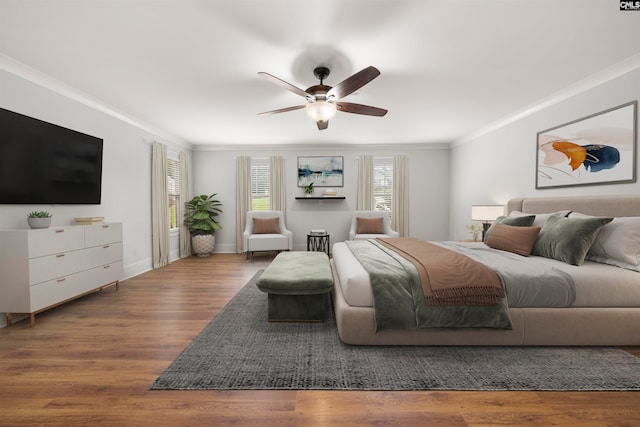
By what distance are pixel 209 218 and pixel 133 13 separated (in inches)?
189

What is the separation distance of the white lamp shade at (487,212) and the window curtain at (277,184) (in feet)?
13.2

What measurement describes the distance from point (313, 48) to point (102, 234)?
10.8 feet

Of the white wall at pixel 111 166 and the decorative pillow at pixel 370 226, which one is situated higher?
the white wall at pixel 111 166

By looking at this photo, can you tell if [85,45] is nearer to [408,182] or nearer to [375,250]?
[375,250]

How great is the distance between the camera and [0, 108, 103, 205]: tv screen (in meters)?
2.67

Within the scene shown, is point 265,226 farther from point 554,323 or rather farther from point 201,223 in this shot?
point 554,323

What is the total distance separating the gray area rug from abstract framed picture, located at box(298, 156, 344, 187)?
471 centimetres

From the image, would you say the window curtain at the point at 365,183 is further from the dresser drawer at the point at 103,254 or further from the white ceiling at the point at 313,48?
the dresser drawer at the point at 103,254

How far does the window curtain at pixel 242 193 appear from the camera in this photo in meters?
6.70

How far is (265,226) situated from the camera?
6.11 metres

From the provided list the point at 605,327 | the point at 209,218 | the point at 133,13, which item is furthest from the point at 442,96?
the point at 209,218

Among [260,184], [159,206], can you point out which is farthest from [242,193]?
[159,206]

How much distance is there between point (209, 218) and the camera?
647 centimetres

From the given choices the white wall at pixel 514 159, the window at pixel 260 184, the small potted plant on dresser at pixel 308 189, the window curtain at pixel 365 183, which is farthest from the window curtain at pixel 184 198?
the white wall at pixel 514 159
